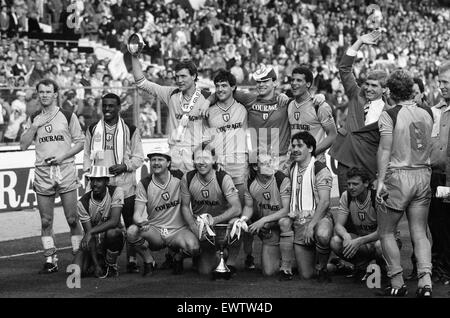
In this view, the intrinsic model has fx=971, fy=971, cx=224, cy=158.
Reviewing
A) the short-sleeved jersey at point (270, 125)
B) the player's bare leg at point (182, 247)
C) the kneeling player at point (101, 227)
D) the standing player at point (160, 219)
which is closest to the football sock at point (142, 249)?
the standing player at point (160, 219)

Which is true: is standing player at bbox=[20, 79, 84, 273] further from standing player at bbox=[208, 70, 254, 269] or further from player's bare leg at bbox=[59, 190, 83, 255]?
standing player at bbox=[208, 70, 254, 269]

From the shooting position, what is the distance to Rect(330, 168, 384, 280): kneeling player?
31.5ft

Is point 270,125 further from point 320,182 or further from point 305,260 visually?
point 305,260

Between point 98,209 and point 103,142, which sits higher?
point 103,142

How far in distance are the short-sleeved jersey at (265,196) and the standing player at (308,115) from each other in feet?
2.00

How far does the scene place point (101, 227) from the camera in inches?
400

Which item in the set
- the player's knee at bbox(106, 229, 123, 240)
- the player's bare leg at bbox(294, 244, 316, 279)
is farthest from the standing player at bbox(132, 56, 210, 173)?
the player's bare leg at bbox(294, 244, 316, 279)

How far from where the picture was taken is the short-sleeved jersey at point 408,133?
341 inches

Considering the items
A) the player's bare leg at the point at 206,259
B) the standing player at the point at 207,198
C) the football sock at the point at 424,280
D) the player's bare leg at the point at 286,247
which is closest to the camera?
the football sock at the point at 424,280

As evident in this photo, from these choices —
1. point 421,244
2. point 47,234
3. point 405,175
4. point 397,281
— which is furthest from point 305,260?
point 47,234

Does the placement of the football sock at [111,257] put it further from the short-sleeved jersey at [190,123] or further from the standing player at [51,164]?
the short-sleeved jersey at [190,123]

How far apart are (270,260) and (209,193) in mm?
969
